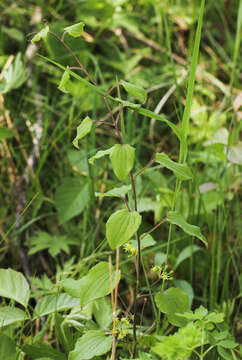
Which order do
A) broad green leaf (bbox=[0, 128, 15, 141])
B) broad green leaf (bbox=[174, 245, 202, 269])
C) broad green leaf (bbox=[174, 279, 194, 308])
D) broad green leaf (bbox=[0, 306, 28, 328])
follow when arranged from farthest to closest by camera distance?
1. broad green leaf (bbox=[0, 128, 15, 141])
2. broad green leaf (bbox=[174, 245, 202, 269])
3. broad green leaf (bbox=[174, 279, 194, 308])
4. broad green leaf (bbox=[0, 306, 28, 328])

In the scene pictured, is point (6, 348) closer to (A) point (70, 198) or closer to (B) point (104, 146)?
(B) point (104, 146)

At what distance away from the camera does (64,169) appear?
1647 mm

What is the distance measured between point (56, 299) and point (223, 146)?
30.2 inches

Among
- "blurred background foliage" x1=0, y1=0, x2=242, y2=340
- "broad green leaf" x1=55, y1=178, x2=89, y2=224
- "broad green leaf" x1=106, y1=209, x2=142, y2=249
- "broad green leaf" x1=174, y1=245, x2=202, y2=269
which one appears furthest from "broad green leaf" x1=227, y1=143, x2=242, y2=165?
"broad green leaf" x1=106, y1=209, x2=142, y2=249

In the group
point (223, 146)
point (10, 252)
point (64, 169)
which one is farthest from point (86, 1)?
point (10, 252)

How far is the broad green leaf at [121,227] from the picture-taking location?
72 cm

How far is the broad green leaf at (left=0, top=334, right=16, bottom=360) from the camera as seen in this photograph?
832 mm

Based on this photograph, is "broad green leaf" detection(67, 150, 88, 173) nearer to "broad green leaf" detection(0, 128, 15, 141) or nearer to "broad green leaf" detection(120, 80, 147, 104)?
"broad green leaf" detection(0, 128, 15, 141)

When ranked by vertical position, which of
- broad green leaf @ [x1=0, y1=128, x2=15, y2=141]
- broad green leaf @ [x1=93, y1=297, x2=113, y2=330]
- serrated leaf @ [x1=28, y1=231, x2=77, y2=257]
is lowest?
serrated leaf @ [x1=28, y1=231, x2=77, y2=257]

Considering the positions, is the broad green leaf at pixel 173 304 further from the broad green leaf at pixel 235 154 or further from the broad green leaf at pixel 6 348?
the broad green leaf at pixel 235 154

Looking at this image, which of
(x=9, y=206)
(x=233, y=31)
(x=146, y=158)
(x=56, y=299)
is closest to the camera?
(x=56, y=299)

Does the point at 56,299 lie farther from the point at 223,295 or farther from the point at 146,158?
the point at 146,158

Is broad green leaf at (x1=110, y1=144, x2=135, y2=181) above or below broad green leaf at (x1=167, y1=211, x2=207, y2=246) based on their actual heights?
above

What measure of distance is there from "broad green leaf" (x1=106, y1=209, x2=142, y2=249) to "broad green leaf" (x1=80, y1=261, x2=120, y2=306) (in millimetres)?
106
